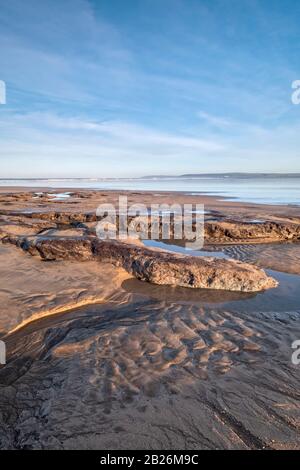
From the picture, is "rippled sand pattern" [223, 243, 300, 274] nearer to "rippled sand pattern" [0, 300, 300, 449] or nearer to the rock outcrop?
the rock outcrop

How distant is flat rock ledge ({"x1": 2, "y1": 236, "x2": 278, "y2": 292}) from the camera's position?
6.29m

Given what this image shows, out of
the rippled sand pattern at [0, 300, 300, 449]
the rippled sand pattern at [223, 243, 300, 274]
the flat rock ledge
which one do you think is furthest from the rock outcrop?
the rippled sand pattern at [0, 300, 300, 449]

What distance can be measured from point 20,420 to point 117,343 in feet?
5.12

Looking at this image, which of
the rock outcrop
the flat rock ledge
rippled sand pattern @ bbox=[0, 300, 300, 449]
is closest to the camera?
rippled sand pattern @ bbox=[0, 300, 300, 449]

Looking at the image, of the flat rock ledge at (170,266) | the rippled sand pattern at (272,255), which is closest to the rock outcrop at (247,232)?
the rippled sand pattern at (272,255)

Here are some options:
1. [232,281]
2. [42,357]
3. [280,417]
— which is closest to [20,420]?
[42,357]

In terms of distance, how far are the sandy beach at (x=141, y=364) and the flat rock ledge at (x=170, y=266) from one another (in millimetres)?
185

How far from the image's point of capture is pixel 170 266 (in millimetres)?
6590

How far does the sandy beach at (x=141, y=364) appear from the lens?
9.18 feet

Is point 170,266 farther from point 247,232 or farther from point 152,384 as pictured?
point 247,232

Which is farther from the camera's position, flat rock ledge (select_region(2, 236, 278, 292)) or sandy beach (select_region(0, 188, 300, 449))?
flat rock ledge (select_region(2, 236, 278, 292))

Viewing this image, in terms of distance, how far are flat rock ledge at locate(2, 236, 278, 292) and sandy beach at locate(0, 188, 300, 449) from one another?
185 millimetres

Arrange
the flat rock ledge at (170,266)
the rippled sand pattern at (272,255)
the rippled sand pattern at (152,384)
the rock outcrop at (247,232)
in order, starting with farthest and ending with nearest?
the rock outcrop at (247,232), the rippled sand pattern at (272,255), the flat rock ledge at (170,266), the rippled sand pattern at (152,384)

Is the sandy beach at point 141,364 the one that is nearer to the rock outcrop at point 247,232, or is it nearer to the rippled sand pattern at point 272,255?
the rippled sand pattern at point 272,255
